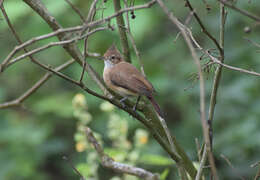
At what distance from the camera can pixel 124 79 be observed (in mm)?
4129

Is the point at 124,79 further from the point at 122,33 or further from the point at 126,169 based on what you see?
the point at 126,169

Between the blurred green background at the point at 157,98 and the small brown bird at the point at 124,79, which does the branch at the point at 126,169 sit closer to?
the small brown bird at the point at 124,79

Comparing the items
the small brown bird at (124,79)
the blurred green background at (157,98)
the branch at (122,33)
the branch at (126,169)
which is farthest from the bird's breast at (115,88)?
the branch at (126,169)

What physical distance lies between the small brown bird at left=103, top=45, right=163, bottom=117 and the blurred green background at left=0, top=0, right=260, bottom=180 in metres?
0.65

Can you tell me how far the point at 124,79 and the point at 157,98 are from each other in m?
1.55

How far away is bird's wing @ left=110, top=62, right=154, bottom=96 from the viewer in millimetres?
3953

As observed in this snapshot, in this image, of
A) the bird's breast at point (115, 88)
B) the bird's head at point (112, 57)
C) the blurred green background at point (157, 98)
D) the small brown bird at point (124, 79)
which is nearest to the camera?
the small brown bird at point (124, 79)

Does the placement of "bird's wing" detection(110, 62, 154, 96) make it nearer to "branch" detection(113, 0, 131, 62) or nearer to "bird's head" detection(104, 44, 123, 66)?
"bird's head" detection(104, 44, 123, 66)

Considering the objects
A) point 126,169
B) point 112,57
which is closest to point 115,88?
point 112,57

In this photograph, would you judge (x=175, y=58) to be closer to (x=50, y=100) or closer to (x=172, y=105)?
(x=172, y=105)

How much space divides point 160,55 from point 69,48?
11.9ft

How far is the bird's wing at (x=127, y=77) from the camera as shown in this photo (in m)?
3.95

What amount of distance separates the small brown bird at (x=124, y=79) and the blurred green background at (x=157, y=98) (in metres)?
0.65

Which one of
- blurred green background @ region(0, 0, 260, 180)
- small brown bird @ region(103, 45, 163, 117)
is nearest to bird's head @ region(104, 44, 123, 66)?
small brown bird @ region(103, 45, 163, 117)
